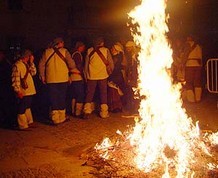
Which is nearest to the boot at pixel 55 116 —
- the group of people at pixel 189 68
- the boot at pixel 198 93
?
the group of people at pixel 189 68

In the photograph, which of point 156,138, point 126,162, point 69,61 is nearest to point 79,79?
point 69,61

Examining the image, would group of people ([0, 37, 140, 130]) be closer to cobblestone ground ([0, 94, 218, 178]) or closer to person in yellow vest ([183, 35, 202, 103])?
cobblestone ground ([0, 94, 218, 178])

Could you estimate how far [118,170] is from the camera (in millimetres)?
6609

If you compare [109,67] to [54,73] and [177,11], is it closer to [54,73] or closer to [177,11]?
[54,73]

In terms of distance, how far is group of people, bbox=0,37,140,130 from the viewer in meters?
10.0

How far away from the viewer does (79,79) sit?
36.6ft

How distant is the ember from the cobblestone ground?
0.56m

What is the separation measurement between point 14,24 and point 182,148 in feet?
54.7

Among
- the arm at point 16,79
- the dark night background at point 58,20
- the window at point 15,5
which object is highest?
the window at point 15,5

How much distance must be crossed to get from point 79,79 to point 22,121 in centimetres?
216

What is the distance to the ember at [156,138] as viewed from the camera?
Result: 21.7 ft

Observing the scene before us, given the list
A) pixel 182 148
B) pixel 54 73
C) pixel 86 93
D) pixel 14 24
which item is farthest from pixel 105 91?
pixel 14 24

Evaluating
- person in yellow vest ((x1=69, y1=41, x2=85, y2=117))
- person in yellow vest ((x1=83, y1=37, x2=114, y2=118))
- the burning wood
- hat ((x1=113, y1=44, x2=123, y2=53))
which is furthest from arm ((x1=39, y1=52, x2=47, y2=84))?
the burning wood

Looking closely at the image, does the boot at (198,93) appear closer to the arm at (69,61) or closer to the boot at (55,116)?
the arm at (69,61)
